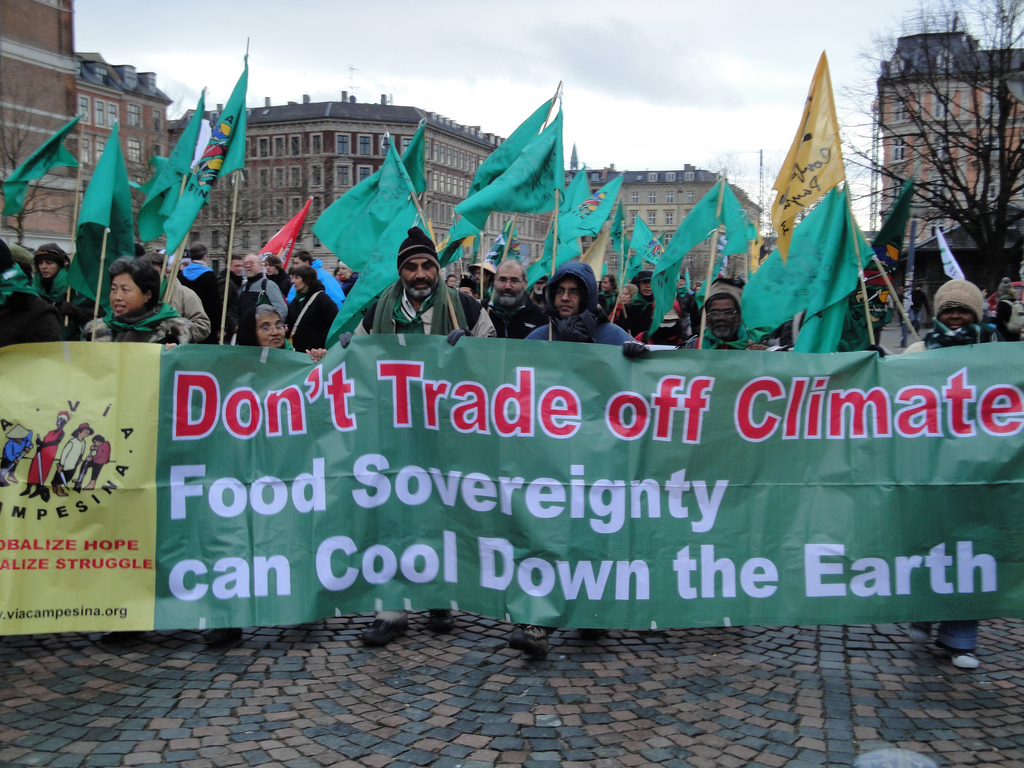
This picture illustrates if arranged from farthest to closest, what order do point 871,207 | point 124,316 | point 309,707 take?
1. point 871,207
2. point 124,316
3. point 309,707

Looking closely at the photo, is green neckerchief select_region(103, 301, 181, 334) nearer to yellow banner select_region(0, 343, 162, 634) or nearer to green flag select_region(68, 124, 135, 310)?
green flag select_region(68, 124, 135, 310)

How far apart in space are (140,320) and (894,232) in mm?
4861

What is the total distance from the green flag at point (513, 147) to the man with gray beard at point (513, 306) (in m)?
1.15

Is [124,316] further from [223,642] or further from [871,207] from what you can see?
[871,207]

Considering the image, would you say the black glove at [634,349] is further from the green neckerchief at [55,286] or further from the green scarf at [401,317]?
the green neckerchief at [55,286]

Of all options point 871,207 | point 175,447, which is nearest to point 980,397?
point 175,447

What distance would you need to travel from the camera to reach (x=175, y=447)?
4414 mm

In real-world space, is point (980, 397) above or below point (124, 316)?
below

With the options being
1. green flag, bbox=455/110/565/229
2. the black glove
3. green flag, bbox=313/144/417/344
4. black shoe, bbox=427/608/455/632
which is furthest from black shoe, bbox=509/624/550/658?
green flag, bbox=455/110/565/229

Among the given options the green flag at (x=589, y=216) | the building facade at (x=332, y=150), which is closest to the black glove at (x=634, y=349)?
the green flag at (x=589, y=216)

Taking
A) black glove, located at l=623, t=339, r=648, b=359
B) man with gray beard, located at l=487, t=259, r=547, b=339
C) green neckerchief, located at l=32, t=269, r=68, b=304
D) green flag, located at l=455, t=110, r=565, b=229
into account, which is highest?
green flag, located at l=455, t=110, r=565, b=229

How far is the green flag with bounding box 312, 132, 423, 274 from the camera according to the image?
5684 mm

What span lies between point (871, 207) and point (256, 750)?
107 ft

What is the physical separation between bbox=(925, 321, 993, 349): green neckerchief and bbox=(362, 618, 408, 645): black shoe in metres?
3.21
